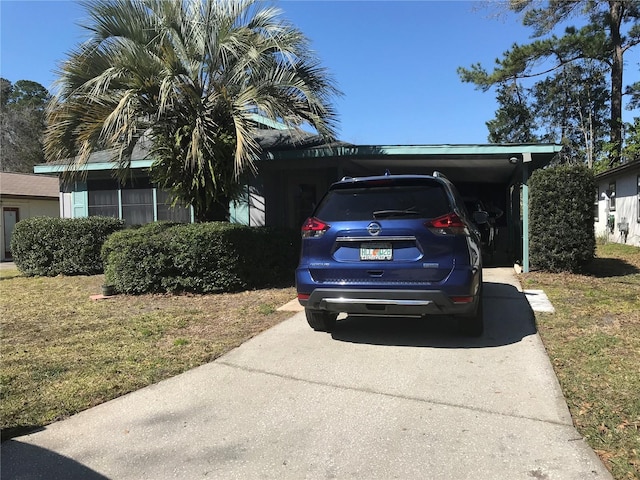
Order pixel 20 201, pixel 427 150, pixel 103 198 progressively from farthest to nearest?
pixel 20 201
pixel 103 198
pixel 427 150

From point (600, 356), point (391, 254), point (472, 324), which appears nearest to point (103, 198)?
point (391, 254)

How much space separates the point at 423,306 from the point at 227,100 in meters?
6.29

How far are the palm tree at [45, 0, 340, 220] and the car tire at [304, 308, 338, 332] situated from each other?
4.04m

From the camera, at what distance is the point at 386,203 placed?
5.20m

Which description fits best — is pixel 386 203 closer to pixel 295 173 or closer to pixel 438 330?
pixel 438 330

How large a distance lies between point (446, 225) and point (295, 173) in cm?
855

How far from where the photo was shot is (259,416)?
3.68 meters

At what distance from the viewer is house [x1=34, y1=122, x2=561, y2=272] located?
34.5 feet

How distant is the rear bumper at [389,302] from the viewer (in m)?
4.84

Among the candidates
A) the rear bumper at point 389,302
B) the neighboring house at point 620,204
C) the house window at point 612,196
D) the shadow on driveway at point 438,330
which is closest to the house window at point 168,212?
the shadow on driveway at point 438,330

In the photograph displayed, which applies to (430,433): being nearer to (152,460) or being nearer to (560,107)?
(152,460)

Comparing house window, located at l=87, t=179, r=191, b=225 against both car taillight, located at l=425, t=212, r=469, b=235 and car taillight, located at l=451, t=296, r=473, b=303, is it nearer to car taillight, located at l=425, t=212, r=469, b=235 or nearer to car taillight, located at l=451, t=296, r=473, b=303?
car taillight, located at l=425, t=212, r=469, b=235

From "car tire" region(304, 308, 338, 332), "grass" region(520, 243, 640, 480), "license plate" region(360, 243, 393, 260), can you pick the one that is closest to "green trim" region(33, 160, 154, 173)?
"car tire" region(304, 308, 338, 332)

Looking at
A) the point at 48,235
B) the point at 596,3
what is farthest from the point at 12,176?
the point at 596,3
